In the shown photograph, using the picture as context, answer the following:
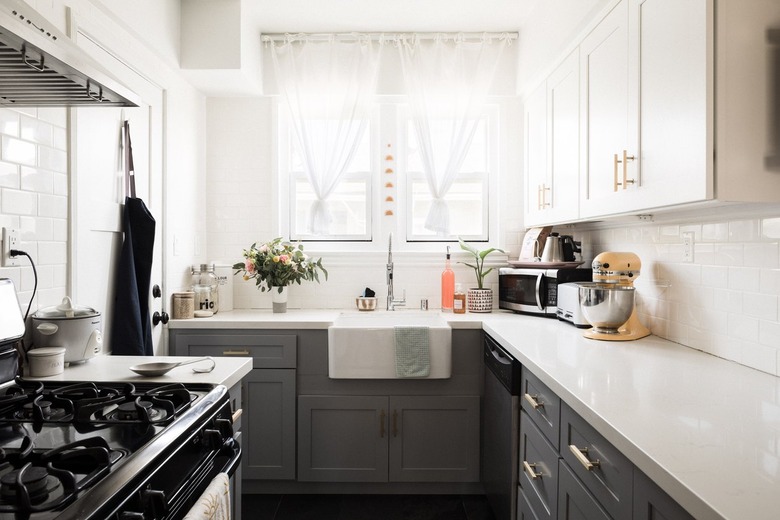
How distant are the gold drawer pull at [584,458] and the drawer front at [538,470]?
0.71 feet

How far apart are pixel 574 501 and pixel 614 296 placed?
90 cm

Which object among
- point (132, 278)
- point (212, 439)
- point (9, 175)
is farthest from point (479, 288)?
point (9, 175)

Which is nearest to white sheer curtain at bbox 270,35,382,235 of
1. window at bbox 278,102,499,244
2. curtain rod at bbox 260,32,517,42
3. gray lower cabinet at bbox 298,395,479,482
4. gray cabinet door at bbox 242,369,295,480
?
curtain rod at bbox 260,32,517,42

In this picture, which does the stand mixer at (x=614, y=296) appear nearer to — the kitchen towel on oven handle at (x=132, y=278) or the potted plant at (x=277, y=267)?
the potted plant at (x=277, y=267)

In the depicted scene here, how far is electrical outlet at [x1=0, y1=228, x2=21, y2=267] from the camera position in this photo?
62.0 inches

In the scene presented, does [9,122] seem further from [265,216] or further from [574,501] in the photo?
[574,501]

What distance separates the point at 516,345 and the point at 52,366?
5.45ft

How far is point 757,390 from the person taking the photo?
53.6 inches

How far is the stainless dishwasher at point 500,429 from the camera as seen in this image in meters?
2.03

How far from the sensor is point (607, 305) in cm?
202

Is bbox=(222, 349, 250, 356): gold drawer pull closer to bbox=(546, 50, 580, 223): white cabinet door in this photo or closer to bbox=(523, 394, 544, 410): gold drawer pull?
bbox=(523, 394, 544, 410): gold drawer pull

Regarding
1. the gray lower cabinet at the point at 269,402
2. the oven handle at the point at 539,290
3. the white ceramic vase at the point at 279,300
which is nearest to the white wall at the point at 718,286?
the oven handle at the point at 539,290

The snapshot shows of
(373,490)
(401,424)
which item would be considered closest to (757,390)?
(401,424)

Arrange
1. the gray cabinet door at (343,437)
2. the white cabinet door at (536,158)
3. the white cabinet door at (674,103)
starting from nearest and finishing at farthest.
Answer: the white cabinet door at (674,103) < the gray cabinet door at (343,437) < the white cabinet door at (536,158)
